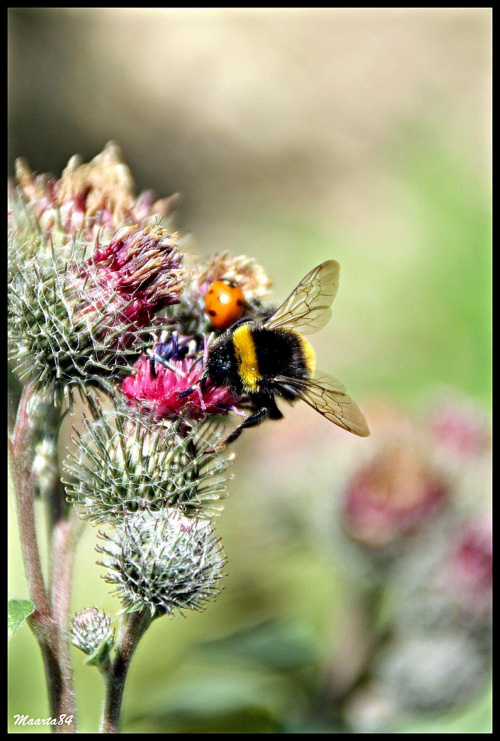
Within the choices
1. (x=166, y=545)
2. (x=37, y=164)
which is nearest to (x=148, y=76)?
(x=37, y=164)

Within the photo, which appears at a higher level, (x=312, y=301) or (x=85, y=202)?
(x=85, y=202)

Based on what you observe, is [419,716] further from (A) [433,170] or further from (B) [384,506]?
(A) [433,170]

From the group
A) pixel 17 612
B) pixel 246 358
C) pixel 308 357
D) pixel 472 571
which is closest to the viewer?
pixel 17 612

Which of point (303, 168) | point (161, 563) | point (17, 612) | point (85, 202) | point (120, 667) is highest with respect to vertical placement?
point (303, 168)

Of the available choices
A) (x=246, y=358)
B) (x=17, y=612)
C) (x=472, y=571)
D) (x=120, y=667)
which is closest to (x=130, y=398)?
(x=246, y=358)

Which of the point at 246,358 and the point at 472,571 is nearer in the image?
the point at 246,358

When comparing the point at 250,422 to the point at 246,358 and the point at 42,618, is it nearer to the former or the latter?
the point at 246,358

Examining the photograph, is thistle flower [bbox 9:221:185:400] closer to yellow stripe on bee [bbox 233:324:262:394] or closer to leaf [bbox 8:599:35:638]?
yellow stripe on bee [bbox 233:324:262:394]
